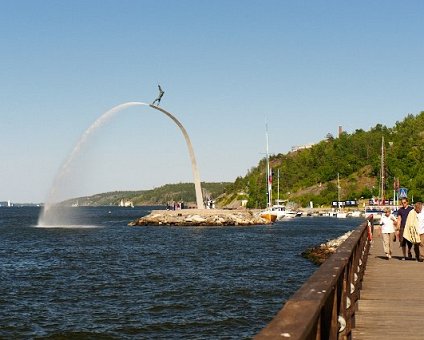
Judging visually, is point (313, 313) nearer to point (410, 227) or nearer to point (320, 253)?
point (410, 227)

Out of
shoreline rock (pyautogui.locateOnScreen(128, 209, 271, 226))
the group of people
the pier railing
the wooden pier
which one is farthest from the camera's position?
shoreline rock (pyautogui.locateOnScreen(128, 209, 271, 226))

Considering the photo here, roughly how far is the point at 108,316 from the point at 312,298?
18731 mm

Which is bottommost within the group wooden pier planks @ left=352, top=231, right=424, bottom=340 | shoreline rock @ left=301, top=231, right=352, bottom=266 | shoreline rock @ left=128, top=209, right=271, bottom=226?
shoreline rock @ left=301, top=231, right=352, bottom=266

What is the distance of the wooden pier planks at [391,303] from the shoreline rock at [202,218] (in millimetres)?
89691

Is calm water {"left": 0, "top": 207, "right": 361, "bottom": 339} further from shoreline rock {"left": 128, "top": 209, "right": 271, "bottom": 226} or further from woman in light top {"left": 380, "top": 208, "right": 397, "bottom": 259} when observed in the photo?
shoreline rock {"left": 128, "top": 209, "right": 271, "bottom": 226}

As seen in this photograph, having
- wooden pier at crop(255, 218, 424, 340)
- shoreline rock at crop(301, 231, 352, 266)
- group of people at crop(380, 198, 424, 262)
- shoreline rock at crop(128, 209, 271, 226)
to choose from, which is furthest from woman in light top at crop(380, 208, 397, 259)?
shoreline rock at crop(128, 209, 271, 226)

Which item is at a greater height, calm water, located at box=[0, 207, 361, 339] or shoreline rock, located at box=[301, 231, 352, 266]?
shoreline rock, located at box=[301, 231, 352, 266]

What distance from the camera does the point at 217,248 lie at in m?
55.6

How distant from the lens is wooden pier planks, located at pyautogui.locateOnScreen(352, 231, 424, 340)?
989 cm

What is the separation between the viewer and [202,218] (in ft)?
362

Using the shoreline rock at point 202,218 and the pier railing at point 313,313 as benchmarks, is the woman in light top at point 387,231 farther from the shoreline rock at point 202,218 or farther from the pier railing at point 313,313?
the shoreline rock at point 202,218

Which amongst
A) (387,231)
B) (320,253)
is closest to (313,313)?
(387,231)

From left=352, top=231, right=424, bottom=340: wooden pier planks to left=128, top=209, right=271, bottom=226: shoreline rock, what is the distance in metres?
89.7

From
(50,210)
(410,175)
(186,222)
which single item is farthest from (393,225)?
(410,175)
